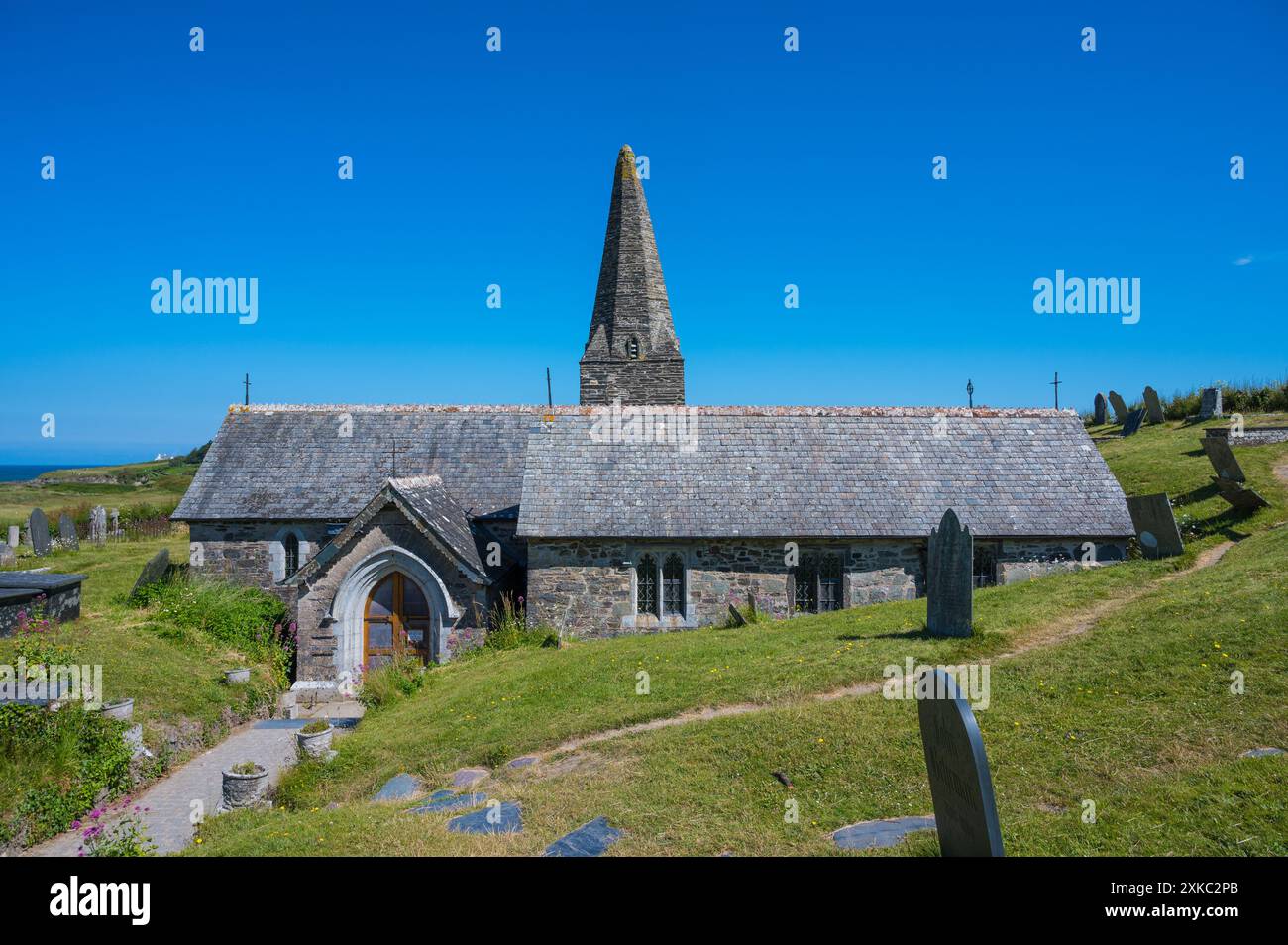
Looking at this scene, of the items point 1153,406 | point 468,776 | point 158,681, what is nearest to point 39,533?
point 158,681

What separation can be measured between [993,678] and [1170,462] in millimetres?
19884

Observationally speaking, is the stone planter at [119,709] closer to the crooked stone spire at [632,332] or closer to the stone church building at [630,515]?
the stone church building at [630,515]

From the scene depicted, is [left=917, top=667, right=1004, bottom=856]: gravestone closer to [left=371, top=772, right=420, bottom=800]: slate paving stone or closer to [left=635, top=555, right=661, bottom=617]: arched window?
[left=371, top=772, right=420, bottom=800]: slate paving stone

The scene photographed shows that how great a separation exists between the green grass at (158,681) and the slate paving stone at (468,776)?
5800mm

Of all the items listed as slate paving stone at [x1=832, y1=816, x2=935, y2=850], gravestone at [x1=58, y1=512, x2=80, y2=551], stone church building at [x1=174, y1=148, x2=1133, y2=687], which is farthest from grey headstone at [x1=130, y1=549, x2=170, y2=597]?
slate paving stone at [x1=832, y1=816, x2=935, y2=850]

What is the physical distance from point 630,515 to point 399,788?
10084 millimetres

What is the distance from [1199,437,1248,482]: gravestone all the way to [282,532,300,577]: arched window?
25230mm

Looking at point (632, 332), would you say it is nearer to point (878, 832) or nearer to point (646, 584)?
point (646, 584)

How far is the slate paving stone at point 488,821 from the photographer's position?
8.32 metres

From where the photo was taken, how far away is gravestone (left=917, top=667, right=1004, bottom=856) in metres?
5.48

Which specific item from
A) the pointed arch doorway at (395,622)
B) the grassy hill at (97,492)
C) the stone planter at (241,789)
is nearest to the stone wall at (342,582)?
the pointed arch doorway at (395,622)

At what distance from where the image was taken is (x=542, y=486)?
2039 cm
